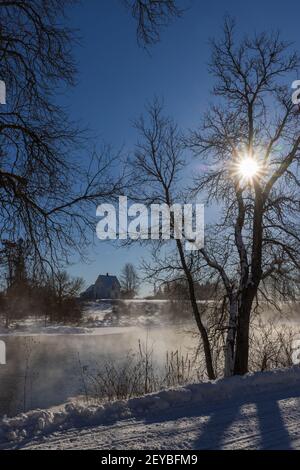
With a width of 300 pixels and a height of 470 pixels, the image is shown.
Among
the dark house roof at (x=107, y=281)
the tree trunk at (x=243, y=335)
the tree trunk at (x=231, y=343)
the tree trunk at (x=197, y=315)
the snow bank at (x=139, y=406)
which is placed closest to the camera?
the snow bank at (x=139, y=406)

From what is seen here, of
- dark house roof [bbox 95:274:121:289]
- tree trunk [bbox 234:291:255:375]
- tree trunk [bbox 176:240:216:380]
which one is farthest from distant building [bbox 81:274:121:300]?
tree trunk [bbox 234:291:255:375]

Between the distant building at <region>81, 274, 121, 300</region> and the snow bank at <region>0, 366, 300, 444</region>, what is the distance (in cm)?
7464

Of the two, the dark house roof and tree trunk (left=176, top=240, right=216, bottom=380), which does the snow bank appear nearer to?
tree trunk (left=176, top=240, right=216, bottom=380)

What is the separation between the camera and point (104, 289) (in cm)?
8212

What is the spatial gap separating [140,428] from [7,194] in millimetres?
3519

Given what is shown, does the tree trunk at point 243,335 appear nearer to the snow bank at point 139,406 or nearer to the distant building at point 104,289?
the snow bank at point 139,406

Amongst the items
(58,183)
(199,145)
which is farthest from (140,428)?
(199,145)

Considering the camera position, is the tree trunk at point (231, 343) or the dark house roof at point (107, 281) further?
the dark house roof at point (107, 281)

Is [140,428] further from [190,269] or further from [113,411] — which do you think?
[190,269]

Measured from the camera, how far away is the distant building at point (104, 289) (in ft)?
Result: 266

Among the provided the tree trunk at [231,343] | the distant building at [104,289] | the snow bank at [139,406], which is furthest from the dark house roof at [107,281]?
the snow bank at [139,406]

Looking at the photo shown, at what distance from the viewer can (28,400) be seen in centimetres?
1342

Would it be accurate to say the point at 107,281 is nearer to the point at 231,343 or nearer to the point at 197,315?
the point at 197,315

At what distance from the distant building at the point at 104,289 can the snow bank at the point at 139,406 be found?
245ft
